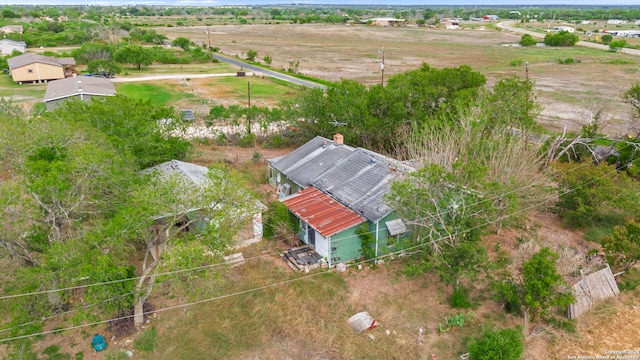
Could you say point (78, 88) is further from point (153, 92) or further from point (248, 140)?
point (248, 140)

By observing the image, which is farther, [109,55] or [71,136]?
[109,55]

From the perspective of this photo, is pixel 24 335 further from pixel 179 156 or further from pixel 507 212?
pixel 507 212

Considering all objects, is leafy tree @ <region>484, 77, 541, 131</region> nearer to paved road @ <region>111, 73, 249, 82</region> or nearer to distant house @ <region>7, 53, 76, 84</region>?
paved road @ <region>111, 73, 249, 82</region>

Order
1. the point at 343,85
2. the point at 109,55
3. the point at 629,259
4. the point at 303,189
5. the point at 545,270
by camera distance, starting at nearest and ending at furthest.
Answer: the point at 545,270 → the point at 629,259 → the point at 303,189 → the point at 343,85 → the point at 109,55

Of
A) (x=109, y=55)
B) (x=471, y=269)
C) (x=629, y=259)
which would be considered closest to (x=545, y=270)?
(x=471, y=269)

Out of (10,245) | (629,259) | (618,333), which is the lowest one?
(618,333)

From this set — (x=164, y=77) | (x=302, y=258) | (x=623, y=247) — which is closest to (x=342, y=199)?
(x=302, y=258)

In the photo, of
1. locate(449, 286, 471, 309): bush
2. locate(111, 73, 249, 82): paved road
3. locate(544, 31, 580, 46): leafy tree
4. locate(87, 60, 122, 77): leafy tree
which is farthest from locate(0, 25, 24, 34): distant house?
locate(544, 31, 580, 46): leafy tree

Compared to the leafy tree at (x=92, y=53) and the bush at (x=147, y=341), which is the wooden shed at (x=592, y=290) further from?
the leafy tree at (x=92, y=53)
